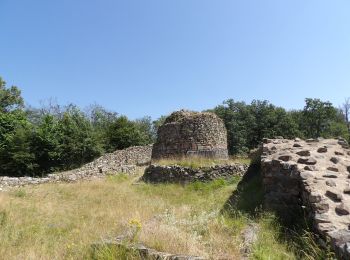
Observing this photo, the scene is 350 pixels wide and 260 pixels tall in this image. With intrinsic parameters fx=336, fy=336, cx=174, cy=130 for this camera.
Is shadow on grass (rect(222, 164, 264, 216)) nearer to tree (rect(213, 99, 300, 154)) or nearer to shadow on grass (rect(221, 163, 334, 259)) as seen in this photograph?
shadow on grass (rect(221, 163, 334, 259))

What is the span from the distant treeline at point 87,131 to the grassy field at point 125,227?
39.5ft

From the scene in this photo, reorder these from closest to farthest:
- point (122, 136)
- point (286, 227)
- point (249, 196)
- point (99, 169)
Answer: point (286, 227), point (249, 196), point (99, 169), point (122, 136)

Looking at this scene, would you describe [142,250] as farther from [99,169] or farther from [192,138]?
[99,169]

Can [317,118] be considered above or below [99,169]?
above

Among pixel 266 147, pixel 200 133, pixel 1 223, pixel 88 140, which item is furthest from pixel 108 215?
pixel 88 140

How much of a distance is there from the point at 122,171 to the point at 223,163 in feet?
23.6

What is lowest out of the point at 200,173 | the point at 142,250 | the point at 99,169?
the point at 142,250

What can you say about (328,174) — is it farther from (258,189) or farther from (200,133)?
(200,133)

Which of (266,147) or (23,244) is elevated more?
A: (266,147)

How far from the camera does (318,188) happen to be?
5395 mm

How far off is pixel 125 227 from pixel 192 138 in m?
13.4

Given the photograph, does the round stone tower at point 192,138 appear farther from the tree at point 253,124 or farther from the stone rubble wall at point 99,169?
the tree at point 253,124

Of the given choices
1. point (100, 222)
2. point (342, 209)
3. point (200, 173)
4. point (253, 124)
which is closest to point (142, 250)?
point (342, 209)

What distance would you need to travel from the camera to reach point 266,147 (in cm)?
993
